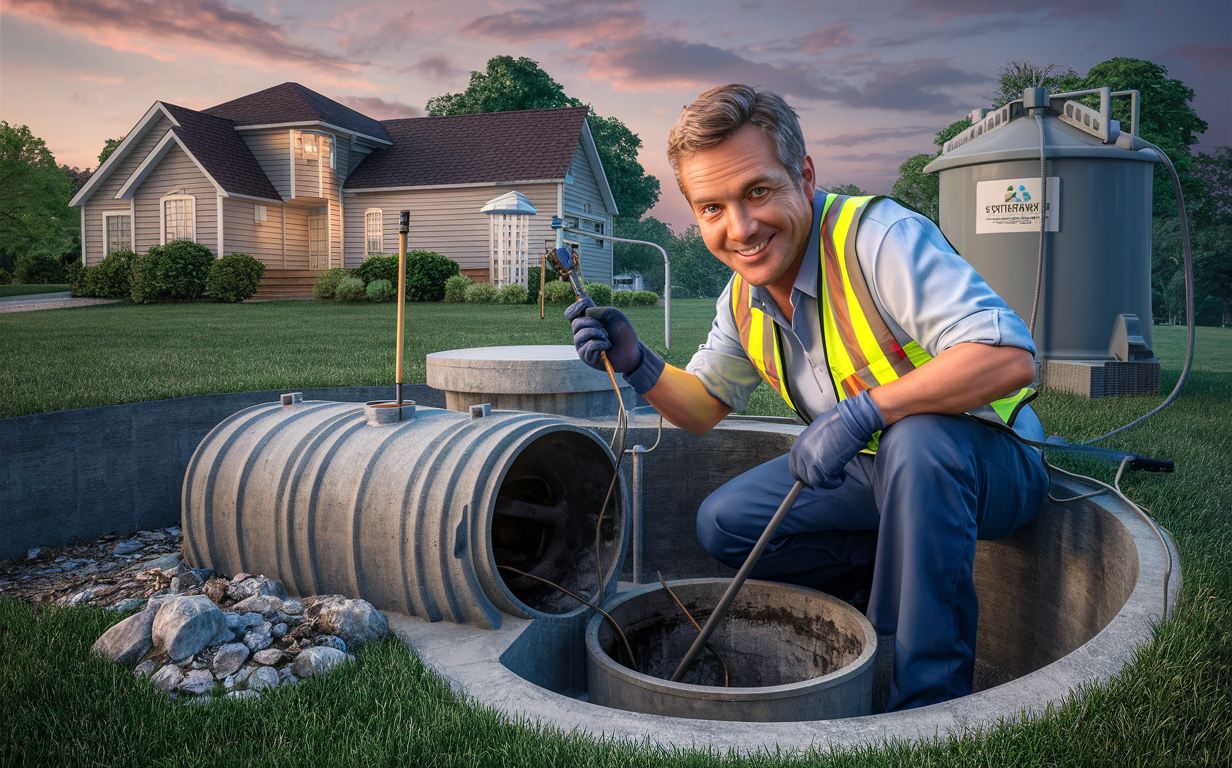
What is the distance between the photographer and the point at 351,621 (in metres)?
2.38

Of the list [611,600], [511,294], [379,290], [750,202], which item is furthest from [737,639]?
[379,290]

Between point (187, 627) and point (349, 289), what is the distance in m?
17.4

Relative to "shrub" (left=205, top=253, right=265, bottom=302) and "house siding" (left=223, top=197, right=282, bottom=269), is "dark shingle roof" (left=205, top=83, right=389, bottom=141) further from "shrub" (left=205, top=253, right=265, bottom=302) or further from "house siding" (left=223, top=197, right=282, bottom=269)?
"shrub" (left=205, top=253, right=265, bottom=302)

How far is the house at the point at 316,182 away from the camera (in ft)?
70.3

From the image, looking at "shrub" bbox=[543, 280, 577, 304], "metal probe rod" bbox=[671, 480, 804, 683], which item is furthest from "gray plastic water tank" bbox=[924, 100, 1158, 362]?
"shrub" bbox=[543, 280, 577, 304]

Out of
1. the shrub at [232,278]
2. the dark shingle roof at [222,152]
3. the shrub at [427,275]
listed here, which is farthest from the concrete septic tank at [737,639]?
the dark shingle roof at [222,152]

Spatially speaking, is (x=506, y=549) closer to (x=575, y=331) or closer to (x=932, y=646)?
(x=575, y=331)

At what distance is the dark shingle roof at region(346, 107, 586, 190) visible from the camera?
23.2m

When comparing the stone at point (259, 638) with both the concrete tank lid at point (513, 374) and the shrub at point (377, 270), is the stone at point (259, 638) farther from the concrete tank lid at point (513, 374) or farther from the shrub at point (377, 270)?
the shrub at point (377, 270)

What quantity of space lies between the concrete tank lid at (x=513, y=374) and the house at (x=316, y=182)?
17.1 m

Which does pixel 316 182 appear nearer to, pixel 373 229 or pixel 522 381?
pixel 373 229

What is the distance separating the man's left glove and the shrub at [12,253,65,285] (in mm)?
29167

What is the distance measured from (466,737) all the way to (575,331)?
135 cm

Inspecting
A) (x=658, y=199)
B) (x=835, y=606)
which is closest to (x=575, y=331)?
(x=835, y=606)
